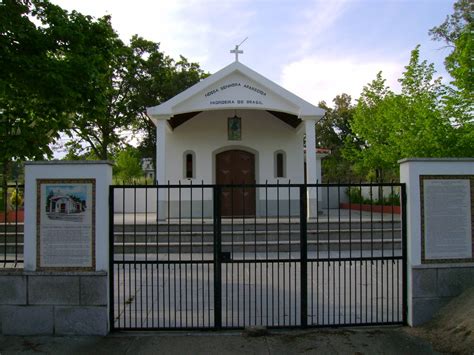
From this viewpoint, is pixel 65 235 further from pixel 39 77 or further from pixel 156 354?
pixel 39 77

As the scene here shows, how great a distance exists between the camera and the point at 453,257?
19.6ft

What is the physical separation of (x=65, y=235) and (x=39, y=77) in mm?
2605

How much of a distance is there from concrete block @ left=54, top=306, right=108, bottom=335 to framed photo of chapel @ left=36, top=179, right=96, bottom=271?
0.52m

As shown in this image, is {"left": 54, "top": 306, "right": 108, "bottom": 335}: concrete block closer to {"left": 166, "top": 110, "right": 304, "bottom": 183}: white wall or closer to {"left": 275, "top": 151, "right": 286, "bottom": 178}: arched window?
{"left": 166, "top": 110, "right": 304, "bottom": 183}: white wall

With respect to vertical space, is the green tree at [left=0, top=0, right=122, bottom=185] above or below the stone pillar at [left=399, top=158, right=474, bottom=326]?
above

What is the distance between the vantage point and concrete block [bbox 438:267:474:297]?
19.5ft

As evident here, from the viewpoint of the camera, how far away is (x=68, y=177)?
570 cm

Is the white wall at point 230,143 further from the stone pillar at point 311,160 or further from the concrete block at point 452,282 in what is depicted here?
the concrete block at point 452,282

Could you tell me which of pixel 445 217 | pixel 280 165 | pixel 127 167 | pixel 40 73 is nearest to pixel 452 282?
pixel 445 217

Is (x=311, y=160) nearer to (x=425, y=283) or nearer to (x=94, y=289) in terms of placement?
(x=425, y=283)

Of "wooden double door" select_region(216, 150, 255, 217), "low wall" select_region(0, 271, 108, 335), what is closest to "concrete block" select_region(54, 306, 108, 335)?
"low wall" select_region(0, 271, 108, 335)

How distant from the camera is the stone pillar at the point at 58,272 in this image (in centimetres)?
566

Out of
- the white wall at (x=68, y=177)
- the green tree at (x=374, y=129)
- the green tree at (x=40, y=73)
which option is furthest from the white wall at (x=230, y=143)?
the white wall at (x=68, y=177)

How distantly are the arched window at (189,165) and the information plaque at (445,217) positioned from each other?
10.6 meters
